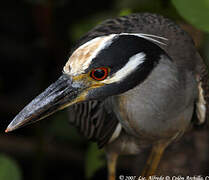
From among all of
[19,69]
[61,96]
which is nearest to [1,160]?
[61,96]

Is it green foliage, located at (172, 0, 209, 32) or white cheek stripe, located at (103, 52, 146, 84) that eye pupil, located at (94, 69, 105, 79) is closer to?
white cheek stripe, located at (103, 52, 146, 84)

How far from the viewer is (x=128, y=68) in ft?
6.44

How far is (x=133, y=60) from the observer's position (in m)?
1.96

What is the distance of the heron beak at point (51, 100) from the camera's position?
1.96 metres

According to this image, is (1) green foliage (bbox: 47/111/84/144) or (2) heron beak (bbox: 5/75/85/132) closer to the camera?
(2) heron beak (bbox: 5/75/85/132)

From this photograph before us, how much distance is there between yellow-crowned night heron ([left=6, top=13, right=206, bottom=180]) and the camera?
6.29ft

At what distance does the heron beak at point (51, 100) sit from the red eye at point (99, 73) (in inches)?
3.5

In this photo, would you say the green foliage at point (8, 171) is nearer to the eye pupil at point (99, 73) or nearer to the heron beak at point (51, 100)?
the heron beak at point (51, 100)

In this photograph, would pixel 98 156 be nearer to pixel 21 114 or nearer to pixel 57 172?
pixel 57 172

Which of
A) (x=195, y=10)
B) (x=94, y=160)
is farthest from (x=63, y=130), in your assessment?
(x=195, y=10)

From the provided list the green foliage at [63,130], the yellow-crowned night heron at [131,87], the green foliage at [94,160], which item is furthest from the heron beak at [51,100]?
the green foliage at [63,130]

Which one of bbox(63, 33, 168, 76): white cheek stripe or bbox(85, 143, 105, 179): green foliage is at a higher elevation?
bbox(63, 33, 168, 76): white cheek stripe

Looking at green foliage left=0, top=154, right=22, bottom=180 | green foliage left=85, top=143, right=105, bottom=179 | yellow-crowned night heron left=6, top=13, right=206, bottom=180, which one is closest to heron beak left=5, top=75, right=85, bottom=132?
yellow-crowned night heron left=6, top=13, right=206, bottom=180

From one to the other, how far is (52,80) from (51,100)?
212cm
